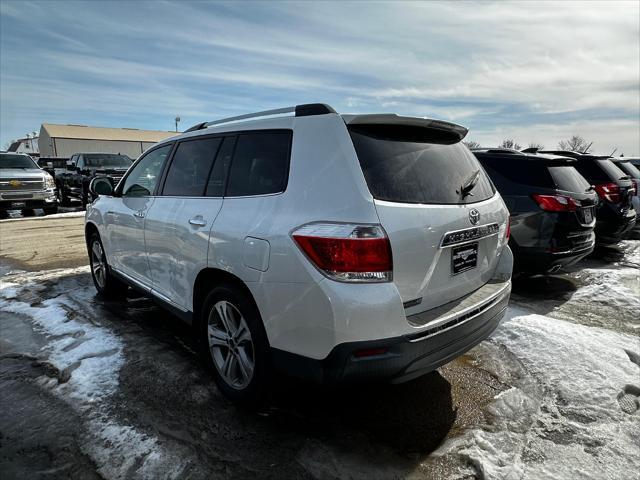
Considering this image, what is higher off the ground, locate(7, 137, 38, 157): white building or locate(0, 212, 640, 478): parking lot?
locate(7, 137, 38, 157): white building

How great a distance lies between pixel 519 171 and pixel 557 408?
3.44m

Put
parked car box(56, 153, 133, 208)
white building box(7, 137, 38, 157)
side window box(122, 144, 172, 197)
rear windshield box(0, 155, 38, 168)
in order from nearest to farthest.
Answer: side window box(122, 144, 172, 197)
rear windshield box(0, 155, 38, 168)
parked car box(56, 153, 133, 208)
white building box(7, 137, 38, 157)

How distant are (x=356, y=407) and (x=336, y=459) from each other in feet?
1.82

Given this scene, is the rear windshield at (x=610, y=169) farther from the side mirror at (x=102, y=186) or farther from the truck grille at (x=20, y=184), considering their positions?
the truck grille at (x=20, y=184)

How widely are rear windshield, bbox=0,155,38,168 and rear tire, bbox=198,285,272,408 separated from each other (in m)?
13.9

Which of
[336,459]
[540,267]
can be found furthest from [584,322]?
[336,459]

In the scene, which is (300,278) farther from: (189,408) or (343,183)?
(189,408)

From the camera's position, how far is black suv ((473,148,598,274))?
5035 mm

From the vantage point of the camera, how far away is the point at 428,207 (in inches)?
93.7

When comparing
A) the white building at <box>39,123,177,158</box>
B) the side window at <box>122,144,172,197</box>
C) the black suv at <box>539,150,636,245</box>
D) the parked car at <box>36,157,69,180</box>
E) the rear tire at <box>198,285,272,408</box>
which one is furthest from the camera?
the white building at <box>39,123,177,158</box>

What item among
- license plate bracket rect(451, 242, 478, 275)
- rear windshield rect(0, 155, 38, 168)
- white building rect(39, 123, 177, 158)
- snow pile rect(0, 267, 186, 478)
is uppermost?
white building rect(39, 123, 177, 158)

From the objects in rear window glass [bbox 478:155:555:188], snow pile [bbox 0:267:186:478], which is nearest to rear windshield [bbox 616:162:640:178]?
rear window glass [bbox 478:155:555:188]

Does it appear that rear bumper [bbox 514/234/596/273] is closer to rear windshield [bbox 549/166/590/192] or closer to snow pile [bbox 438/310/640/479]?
rear windshield [bbox 549/166/590/192]

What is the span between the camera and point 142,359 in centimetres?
349
